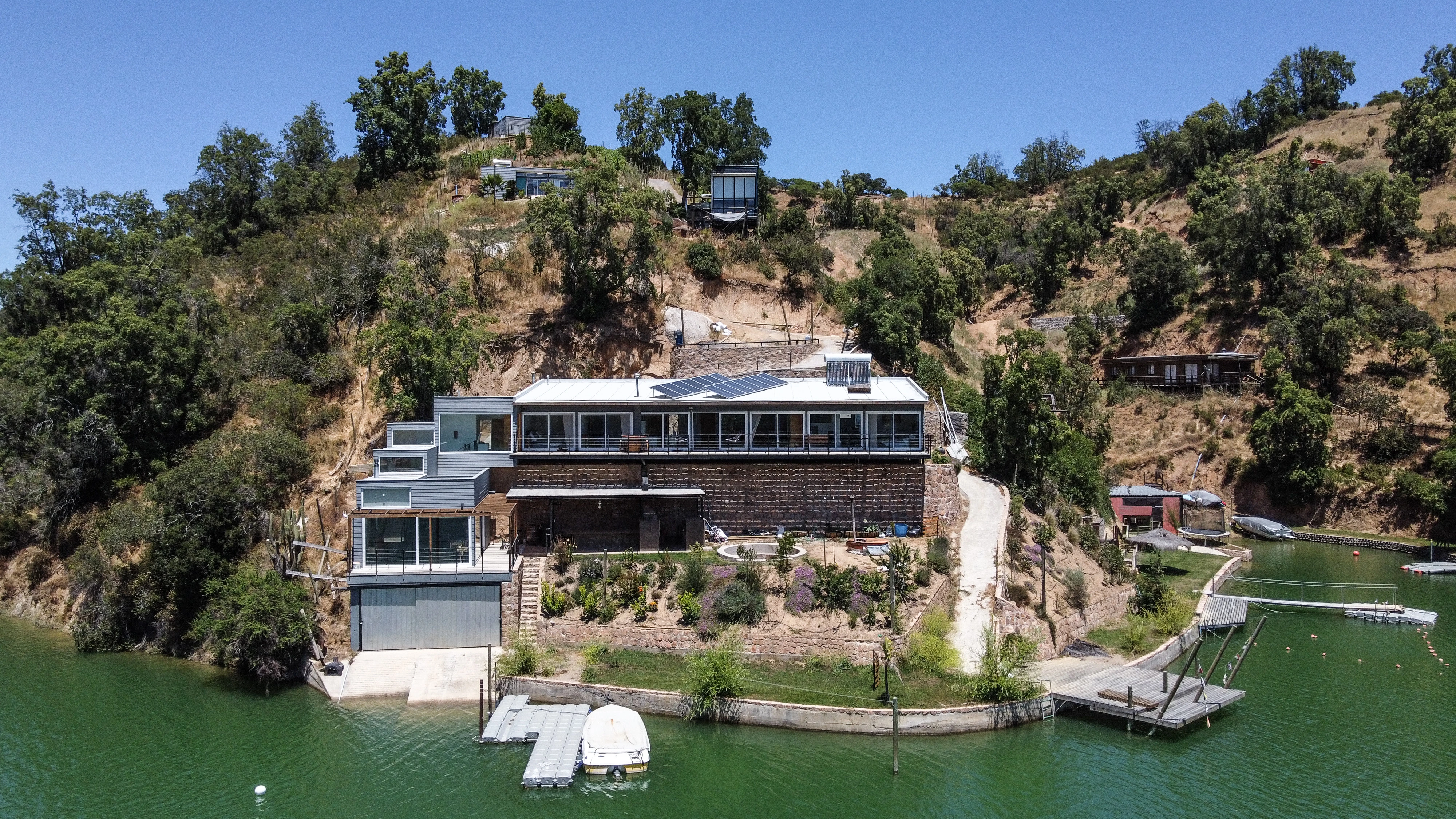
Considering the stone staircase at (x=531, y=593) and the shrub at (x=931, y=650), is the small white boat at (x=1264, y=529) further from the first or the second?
the stone staircase at (x=531, y=593)

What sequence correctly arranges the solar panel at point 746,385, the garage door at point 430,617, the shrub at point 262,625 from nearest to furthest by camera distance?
the shrub at point 262,625, the garage door at point 430,617, the solar panel at point 746,385

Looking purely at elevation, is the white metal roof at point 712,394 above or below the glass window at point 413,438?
above

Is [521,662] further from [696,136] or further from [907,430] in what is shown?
[696,136]

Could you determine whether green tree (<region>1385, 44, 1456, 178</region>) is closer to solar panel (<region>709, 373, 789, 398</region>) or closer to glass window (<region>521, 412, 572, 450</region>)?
solar panel (<region>709, 373, 789, 398</region>)

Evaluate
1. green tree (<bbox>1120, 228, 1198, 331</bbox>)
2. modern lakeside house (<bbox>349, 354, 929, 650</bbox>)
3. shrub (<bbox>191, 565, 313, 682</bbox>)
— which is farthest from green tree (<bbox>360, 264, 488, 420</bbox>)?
green tree (<bbox>1120, 228, 1198, 331</bbox>)

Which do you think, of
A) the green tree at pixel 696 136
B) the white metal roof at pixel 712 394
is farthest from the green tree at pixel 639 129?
the white metal roof at pixel 712 394

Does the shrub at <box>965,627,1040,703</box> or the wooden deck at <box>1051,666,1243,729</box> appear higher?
the shrub at <box>965,627,1040,703</box>

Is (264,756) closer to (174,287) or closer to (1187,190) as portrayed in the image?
(174,287)
